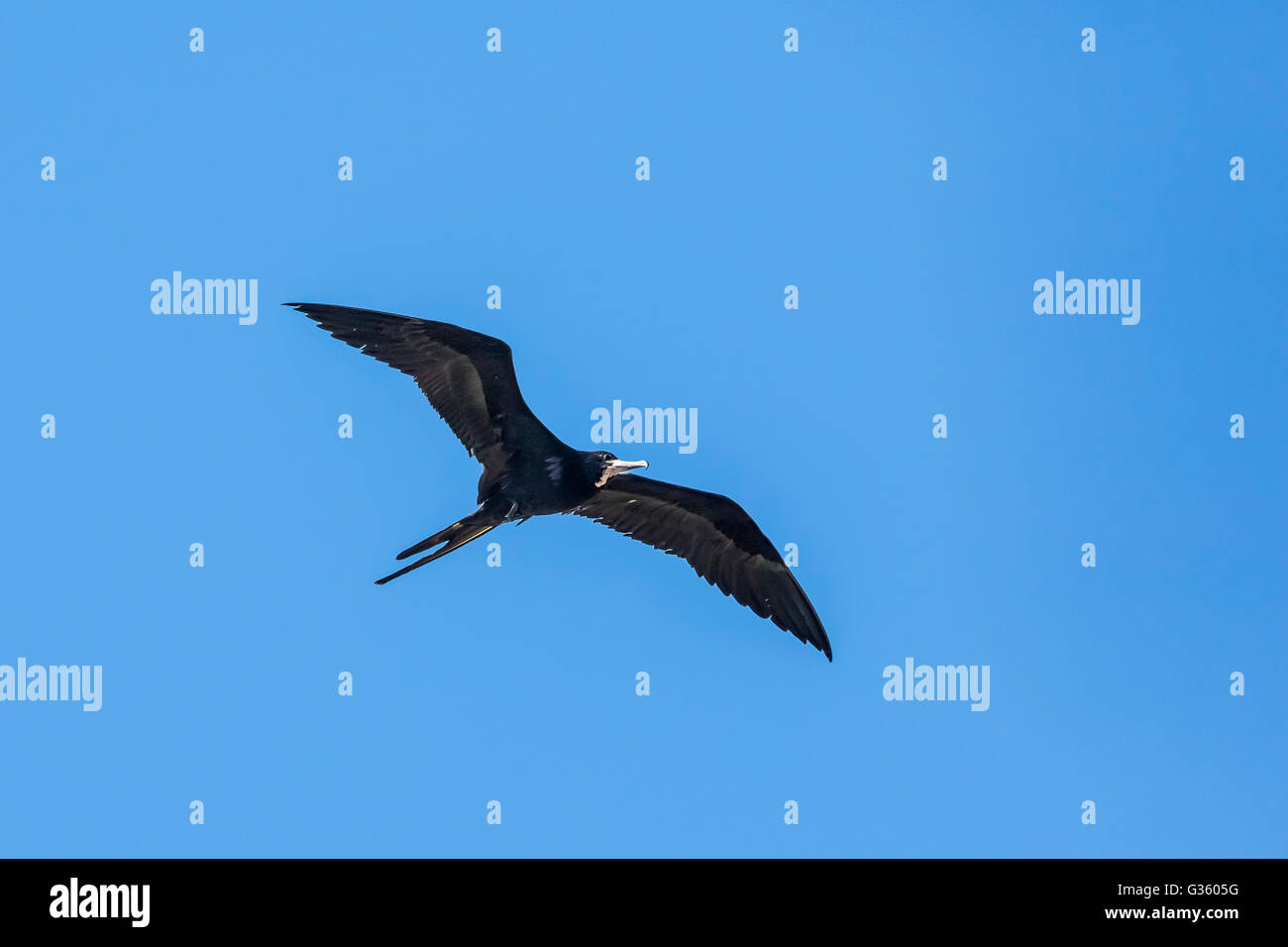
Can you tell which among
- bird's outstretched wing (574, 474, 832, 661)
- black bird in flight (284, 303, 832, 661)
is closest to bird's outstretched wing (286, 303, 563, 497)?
black bird in flight (284, 303, 832, 661)

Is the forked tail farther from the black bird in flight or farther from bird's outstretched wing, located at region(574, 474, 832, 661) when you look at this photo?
bird's outstretched wing, located at region(574, 474, 832, 661)

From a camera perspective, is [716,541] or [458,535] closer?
[458,535]

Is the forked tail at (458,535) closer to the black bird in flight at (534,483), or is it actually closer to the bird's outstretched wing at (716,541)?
the black bird in flight at (534,483)

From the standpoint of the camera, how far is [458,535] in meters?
10.6

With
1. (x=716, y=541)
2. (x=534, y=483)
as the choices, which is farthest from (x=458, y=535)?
(x=716, y=541)

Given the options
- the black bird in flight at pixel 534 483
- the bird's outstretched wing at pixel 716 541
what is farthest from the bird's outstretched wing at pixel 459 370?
the bird's outstretched wing at pixel 716 541

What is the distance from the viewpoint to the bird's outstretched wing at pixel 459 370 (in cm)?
1055

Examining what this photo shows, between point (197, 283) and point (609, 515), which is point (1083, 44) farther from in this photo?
point (197, 283)

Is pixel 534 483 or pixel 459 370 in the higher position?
pixel 459 370

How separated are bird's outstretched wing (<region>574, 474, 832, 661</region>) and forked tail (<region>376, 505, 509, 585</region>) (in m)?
1.23

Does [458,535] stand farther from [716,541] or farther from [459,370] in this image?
[716,541]

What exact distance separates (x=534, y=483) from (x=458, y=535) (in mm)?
758

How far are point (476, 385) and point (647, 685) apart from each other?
3373 mm
